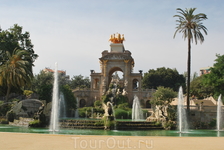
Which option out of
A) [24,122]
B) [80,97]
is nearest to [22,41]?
[80,97]

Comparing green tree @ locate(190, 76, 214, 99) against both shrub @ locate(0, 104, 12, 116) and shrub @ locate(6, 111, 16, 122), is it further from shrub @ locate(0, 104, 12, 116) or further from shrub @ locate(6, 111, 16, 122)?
shrub @ locate(6, 111, 16, 122)

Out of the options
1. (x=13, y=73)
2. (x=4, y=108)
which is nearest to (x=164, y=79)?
(x=13, y=73)

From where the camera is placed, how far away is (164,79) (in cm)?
8650

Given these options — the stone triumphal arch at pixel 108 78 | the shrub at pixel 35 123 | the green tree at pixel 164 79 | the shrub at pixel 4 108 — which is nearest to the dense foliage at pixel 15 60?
the shrub at pixel 4 108

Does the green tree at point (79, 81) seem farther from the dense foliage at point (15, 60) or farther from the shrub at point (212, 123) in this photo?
the shrub at point (212, 123)

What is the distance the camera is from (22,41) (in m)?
49.9

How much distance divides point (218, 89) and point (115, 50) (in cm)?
3578

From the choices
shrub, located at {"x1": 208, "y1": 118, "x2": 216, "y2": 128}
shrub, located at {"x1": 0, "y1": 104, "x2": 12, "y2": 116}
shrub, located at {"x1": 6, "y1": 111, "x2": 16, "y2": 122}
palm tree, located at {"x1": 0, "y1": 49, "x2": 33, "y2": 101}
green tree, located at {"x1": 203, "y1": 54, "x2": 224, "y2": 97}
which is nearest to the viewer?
shrub, located at {"x1": 6, "y1": 111, "x2": 16, "y2": 122}

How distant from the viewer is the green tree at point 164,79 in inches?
3410

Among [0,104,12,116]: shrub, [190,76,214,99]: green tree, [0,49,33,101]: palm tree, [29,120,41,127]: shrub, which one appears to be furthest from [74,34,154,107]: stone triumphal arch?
[29,120,41,127]: shrub

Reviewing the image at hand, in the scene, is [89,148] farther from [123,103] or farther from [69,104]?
[123,103]

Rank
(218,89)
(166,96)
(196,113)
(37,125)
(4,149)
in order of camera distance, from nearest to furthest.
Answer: (4,149), (37,125), (196,113), (218,89), (166,96)

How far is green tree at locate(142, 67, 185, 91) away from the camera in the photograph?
A: 284 ft

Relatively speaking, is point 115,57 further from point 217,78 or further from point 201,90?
point 217,78
